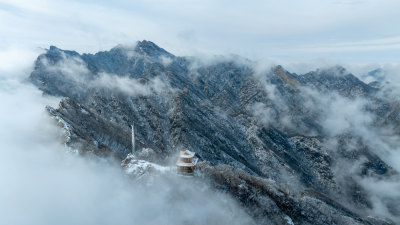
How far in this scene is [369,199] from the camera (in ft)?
580

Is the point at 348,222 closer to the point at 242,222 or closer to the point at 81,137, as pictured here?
the point at 242,222

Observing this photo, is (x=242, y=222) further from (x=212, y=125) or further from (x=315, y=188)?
(x=315, y=188)

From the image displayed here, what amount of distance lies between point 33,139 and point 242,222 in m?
76.0

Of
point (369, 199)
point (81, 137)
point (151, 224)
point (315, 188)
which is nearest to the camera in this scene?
point (151, 224)

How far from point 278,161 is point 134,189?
11792cm

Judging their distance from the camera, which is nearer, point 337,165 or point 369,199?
point 369,199

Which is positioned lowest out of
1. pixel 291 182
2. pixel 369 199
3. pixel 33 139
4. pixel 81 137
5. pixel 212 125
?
pixel 369 199

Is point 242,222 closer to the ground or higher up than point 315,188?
higher up

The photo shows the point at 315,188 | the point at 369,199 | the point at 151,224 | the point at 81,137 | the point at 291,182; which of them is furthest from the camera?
the point at 369,199

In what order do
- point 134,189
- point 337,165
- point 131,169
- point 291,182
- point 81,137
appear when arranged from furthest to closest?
1. point 337,165
2. point 291,182
3. point 81,137
4. point 131,169
5. point 134,189

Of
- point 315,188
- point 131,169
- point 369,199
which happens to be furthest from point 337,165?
point 131,169

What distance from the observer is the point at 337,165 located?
637 feet

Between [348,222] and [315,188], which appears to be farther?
[315,188]

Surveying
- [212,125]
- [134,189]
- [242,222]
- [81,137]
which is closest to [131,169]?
[134,189]
